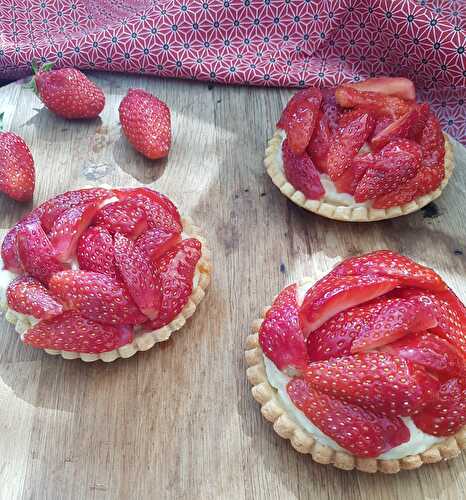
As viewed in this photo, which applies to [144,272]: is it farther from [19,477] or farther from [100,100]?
[100,100]

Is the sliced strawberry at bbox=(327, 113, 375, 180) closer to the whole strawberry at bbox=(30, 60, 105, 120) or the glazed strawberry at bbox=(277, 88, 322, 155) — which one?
the glazed strawberry at bbox=(277, 88, 322, 155)

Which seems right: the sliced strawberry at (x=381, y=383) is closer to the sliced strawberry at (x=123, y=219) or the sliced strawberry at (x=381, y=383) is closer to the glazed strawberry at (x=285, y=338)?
the glazed strawberry at (x=285, y=338)

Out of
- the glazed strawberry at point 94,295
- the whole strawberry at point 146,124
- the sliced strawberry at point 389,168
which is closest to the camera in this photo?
the glazed strawberry at point 94,295

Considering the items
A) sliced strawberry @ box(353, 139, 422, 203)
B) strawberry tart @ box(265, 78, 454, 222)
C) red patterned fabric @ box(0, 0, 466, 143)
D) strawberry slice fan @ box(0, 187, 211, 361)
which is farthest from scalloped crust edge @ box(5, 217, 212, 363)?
red patterned fabric @ box(0, 0, 466, 143)

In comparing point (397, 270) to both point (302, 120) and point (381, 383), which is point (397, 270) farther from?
point (302, 120)

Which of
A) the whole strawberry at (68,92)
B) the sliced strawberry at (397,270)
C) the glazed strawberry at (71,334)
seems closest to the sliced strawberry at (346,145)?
the sliced strawberry at (397,270)

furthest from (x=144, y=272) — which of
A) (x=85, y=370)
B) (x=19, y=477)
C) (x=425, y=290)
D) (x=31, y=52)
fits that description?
(x=31, y=52)
